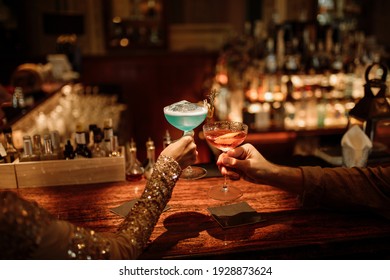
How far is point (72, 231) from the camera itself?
3.51 ft

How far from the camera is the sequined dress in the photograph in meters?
0.97

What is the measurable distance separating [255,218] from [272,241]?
15 cm

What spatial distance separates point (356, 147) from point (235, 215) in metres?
0.75

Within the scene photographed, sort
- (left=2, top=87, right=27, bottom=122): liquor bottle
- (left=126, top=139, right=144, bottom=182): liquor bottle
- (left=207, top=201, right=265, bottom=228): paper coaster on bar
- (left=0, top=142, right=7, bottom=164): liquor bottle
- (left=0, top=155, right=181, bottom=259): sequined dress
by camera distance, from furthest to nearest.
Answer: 1. (left=2, top=87, right=27, bottom=122): liquor bottle
2. (left=126, top=139, right=144, bottom=182): liquor bottle
3. (left=0, top=142, right=7, bottom=164): liquor bottle
4. (left=207, top=201, right=265, bottom=228): paper coaster on bar
5. (left=0, top=155, right=181, bottom=259): sequined dress

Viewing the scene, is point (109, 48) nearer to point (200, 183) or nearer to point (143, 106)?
point (143, 106)

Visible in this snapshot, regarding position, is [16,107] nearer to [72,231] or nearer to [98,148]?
[98,148]

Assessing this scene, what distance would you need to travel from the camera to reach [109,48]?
683 cm

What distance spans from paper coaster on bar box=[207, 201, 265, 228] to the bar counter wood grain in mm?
21

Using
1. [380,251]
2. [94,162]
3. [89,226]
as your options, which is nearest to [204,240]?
[89,226]

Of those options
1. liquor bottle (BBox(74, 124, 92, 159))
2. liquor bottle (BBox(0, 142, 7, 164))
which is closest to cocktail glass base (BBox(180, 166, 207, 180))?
liquor bottle (BBox(74, 124, 92, 159))

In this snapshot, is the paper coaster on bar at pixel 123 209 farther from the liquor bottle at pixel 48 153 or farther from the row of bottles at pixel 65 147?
the liquor bottle at pixel 48 153

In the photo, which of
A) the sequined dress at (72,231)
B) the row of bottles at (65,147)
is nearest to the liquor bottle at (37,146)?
the row of bottles at (65,147)

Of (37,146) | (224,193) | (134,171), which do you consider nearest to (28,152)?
(37,146)

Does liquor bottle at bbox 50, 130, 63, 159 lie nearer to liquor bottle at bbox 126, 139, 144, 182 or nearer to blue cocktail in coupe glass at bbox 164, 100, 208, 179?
liquor bottle at bbox 126, 139, 144, 182
